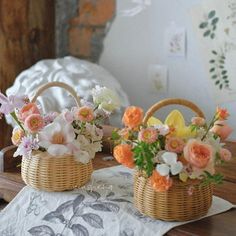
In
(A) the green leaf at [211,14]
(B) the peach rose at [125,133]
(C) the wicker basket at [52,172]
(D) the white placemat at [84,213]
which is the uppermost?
(A) the green leaf at [211,14]

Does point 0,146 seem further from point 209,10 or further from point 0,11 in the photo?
point 209,10

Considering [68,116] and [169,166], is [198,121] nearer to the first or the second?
[169,166]

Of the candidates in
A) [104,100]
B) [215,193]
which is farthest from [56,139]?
[215,193]

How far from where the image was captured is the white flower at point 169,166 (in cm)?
87

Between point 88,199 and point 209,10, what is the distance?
1126 millimetres

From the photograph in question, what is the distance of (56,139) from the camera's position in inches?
41.4

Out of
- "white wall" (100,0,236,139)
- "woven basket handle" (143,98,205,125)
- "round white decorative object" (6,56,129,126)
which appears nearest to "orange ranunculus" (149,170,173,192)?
"woven basket handle" (143,98,205,125)

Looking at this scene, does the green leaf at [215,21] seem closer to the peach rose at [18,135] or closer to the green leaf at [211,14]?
the green leaf at [211,14]

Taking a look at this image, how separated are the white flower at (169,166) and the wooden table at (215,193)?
0.11 m

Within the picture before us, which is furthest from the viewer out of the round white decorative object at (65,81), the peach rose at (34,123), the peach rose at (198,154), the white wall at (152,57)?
the white wall at (152,57)

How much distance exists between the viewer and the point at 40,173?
3.59 feet

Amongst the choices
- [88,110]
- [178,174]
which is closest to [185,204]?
[178,174]

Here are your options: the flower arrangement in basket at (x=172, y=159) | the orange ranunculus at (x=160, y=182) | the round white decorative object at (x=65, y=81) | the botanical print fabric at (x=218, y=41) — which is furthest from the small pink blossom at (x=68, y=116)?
the botanical print fabric at (x=218, y=41)

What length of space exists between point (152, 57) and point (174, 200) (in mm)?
1305
